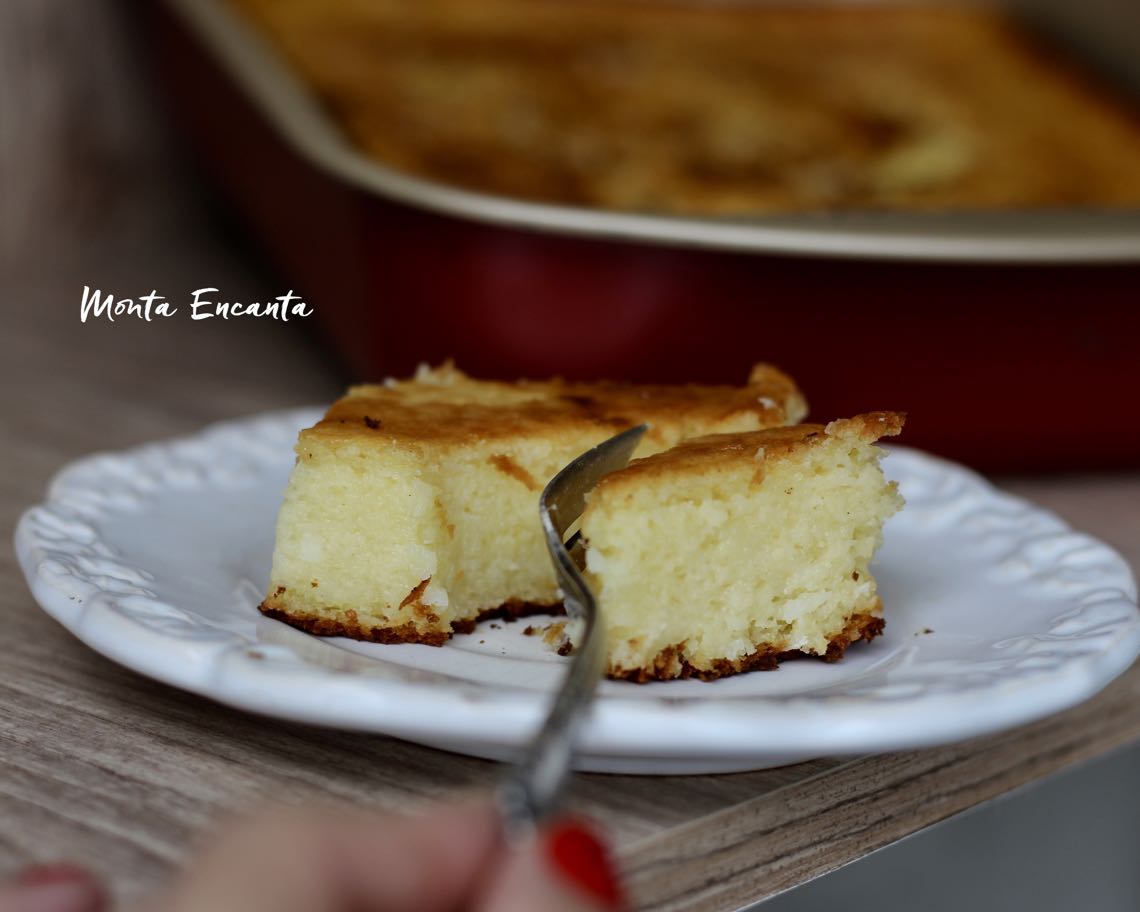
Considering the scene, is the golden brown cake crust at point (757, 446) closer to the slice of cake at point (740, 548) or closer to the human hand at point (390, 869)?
the slice of cake at point (740, 548)

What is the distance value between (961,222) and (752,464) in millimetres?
471

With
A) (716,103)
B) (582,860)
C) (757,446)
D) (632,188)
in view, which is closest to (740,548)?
(757,446)

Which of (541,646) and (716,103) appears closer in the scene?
(541,646)

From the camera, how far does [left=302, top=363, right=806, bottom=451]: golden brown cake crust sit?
0.92m

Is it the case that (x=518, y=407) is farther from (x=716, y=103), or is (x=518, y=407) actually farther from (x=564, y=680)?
(x=716, y=103)

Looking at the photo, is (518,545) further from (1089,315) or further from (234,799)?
(1089,315)

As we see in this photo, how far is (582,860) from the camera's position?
0.48 meters

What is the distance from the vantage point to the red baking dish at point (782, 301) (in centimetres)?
A: 118

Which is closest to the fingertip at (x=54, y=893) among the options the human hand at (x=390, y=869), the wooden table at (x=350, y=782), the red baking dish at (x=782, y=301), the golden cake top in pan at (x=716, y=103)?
the human hand at (x=390, y=869)

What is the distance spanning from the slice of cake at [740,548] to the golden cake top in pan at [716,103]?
0.57 m

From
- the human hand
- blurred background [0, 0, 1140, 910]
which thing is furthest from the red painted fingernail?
blurred background [0, 0, 1140, 910]

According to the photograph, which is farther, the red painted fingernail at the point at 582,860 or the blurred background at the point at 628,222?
the blurred background at the point at 628,222

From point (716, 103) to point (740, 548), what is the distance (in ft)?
3.42

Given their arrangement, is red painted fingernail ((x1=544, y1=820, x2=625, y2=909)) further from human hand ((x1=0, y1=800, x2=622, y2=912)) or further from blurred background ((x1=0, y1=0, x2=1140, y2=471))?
blurred background ((x1=0, y1=0, x2=1140, y2=471))
